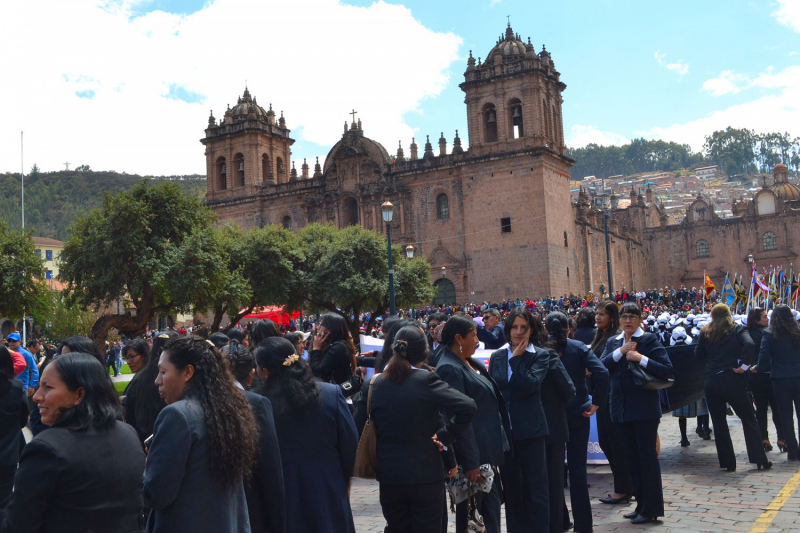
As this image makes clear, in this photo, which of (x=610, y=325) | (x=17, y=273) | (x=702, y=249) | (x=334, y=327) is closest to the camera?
(x=334, y=327)

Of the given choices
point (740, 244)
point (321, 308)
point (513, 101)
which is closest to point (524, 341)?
point (321, 308)

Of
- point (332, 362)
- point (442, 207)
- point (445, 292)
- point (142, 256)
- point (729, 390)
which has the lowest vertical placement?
point (729, 390)

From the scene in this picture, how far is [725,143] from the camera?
161 metres

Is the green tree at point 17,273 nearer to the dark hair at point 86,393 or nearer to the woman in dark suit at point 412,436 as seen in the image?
the woman in dark suit at point 412,436

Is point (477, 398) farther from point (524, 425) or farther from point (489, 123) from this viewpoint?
point (489, 123)

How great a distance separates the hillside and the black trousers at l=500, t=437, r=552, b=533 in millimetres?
93237

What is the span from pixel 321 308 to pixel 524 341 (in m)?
30.7

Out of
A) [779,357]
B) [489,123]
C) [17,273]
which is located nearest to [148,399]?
[779,357]

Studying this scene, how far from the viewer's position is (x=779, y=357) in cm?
872

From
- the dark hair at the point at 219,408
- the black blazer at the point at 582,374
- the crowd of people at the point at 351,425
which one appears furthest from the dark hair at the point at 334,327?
the dark hair at the point at 219,408

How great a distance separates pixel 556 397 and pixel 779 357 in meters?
4.23

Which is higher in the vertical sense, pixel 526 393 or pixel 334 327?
pixel 334 327

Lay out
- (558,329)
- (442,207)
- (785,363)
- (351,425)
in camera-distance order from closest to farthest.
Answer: (351,425) < (558,329) < (785,363) < (442,207)

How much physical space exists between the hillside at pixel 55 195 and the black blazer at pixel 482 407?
93.5 meters
